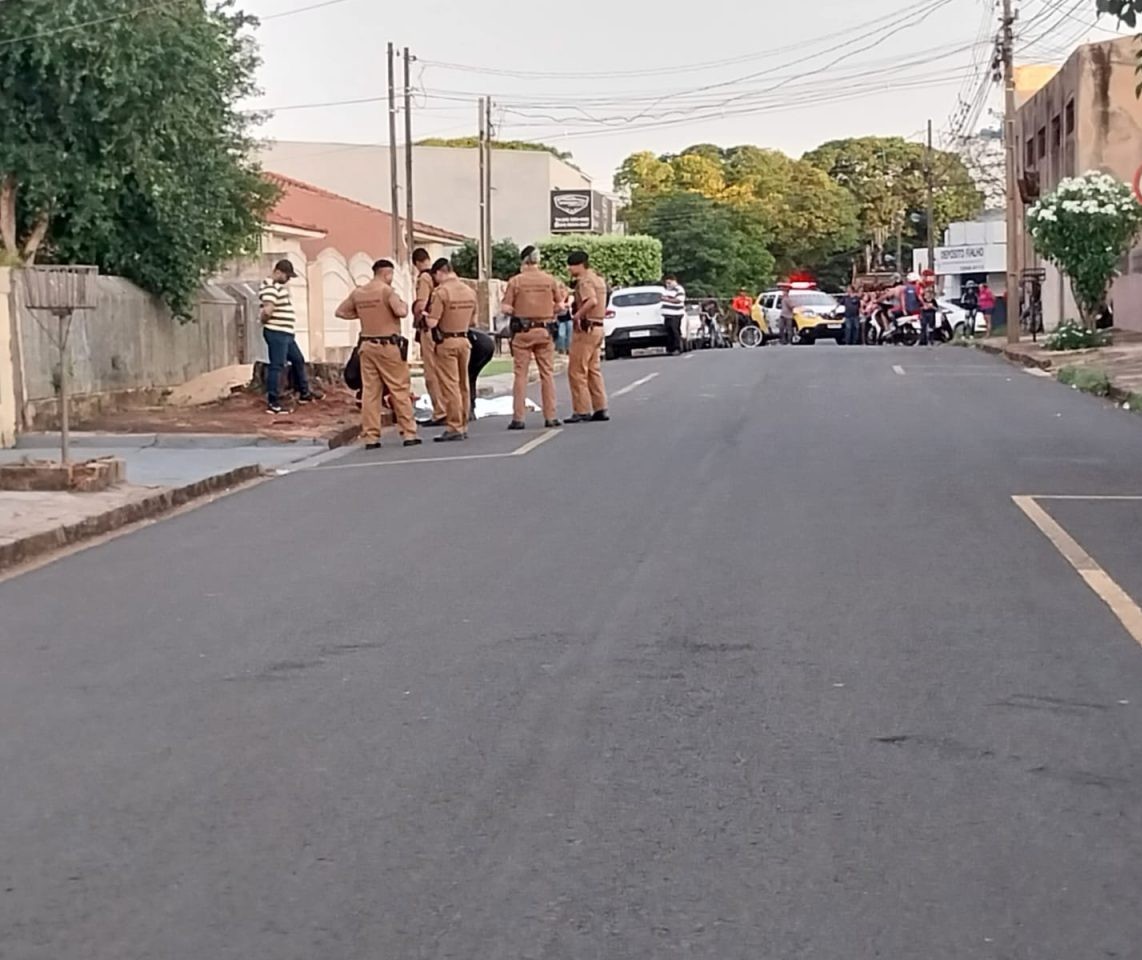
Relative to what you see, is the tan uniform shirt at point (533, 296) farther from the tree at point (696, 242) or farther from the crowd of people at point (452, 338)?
the tree at point (696, 242)

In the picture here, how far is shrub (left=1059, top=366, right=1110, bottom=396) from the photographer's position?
23484 mm

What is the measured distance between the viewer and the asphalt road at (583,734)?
15.9ft

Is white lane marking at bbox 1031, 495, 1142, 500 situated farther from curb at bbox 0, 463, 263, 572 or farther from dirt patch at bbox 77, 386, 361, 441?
dirt patch at bbox 77, 386, 361, 441

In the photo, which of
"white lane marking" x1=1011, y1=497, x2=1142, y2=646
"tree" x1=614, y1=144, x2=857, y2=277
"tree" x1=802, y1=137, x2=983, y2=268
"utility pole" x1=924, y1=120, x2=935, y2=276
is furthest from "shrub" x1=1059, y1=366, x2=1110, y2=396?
"tree" x1=802, y1=137, x2=983, y2=268

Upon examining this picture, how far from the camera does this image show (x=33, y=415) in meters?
18.5

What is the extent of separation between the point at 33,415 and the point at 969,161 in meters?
80.3

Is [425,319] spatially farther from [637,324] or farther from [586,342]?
[637,324]

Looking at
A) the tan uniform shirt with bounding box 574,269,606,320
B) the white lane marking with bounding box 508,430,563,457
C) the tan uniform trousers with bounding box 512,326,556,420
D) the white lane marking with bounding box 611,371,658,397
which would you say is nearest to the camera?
the white lane marking with bounding box 508,430,563,457

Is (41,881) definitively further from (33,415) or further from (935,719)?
(33,415)

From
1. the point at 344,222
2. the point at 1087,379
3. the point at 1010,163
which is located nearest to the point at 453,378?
the point at 1087,379

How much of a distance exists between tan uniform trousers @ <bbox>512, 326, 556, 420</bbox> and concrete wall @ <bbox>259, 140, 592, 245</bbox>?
52.8 meters

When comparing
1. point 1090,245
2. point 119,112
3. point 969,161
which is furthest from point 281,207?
point 969,161

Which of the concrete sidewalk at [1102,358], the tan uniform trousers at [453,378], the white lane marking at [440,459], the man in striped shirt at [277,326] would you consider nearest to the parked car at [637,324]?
the concrete sidewalk at [1102,358]

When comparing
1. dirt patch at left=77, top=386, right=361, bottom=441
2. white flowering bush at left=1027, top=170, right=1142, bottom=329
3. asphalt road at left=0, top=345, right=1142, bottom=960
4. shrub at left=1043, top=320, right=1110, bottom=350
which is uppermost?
white flowering bush at left=1027, top=170, right=1142, bottom=329
